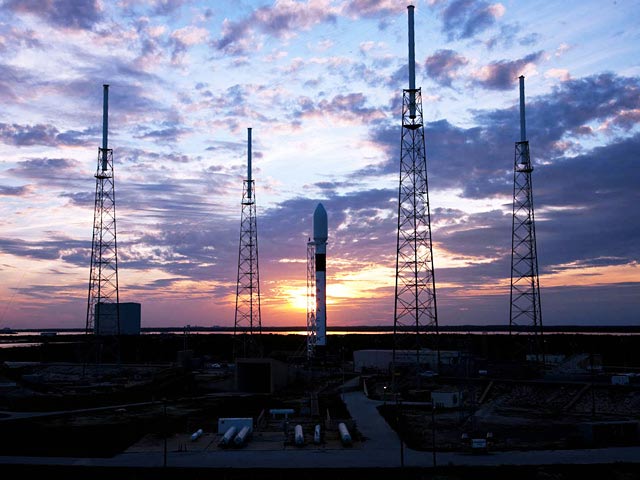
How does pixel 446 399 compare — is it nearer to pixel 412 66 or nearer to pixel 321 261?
pixel 412 66

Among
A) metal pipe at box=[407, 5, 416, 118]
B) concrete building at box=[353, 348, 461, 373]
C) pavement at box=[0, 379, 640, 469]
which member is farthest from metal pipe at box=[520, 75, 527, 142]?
pavement at box=[0, 379, 640, 469]

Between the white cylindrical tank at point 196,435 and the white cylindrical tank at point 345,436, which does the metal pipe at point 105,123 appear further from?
the white cylindrical tank at point 345,436

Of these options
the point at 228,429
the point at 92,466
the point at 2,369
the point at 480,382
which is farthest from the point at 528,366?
the point at 2,369

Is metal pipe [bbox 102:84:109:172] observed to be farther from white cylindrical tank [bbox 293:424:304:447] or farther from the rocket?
white cylindrical tank [bbox 293:424:304:447]

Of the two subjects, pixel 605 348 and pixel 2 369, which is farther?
pixel 605 348

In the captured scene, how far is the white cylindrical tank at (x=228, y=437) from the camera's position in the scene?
43606 mm

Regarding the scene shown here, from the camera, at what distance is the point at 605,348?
445ft

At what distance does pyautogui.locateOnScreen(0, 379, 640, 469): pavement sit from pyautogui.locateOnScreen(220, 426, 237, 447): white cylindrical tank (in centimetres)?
65

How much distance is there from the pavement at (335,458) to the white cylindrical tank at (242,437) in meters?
0.61

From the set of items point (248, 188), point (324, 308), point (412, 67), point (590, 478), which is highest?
point (412, 67)

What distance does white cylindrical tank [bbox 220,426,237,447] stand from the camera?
143 ft

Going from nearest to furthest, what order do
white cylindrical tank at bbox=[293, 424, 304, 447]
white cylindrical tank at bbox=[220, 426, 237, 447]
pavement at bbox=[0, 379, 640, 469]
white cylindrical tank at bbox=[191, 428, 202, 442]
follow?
pavement at bbox=[0, 379, 640, 469], white cylindrical tank at bbox=[220, 426, 237, 447], white cylindrical tank at bbox=[293, 424, 304, 447], white cylindrical tank at bbox=[191, 428, 202, 442]

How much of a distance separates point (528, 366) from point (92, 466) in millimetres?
52177

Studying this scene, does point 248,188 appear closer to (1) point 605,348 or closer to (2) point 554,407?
(2) point 554,407
